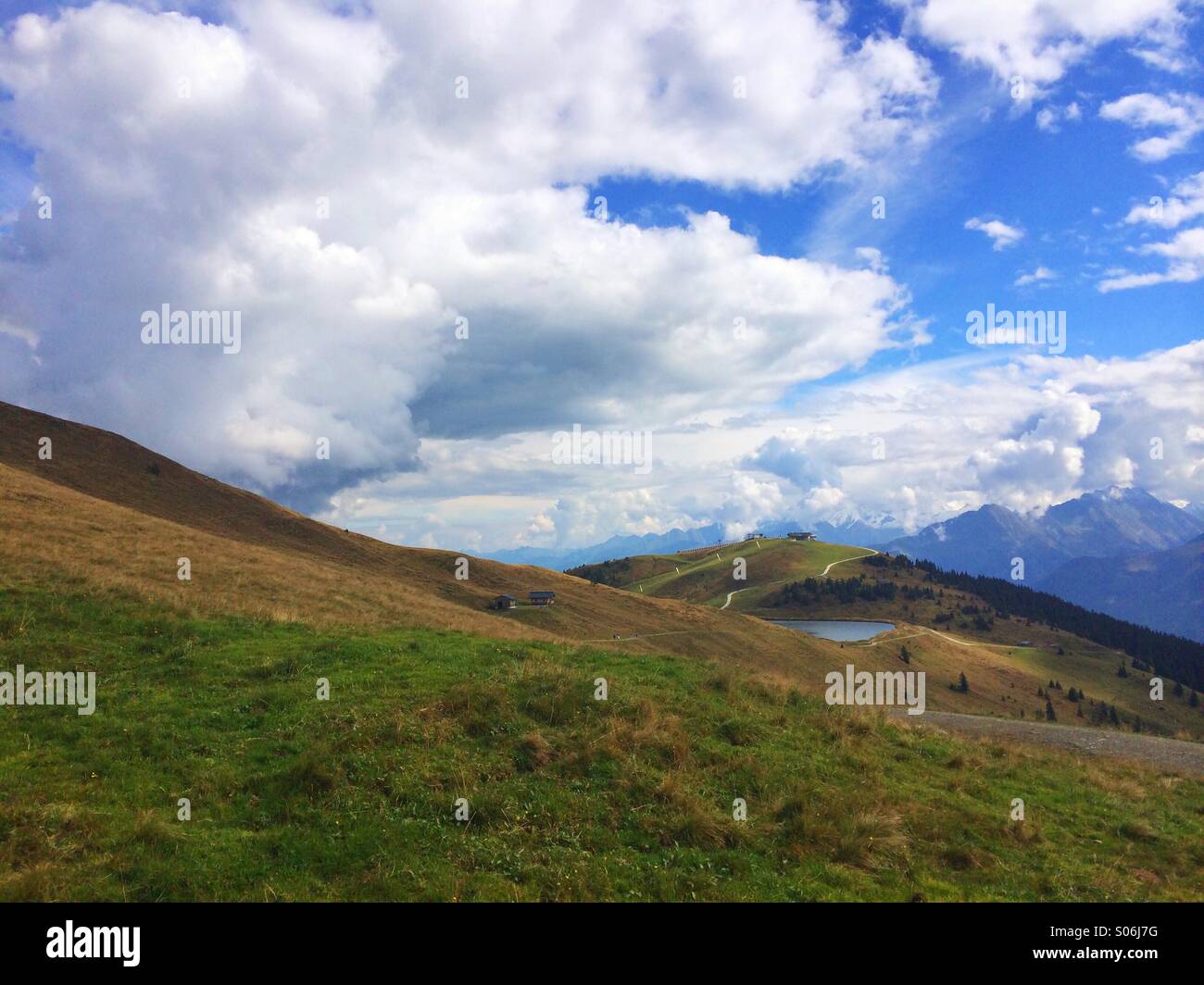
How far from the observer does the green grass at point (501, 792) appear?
1023cm

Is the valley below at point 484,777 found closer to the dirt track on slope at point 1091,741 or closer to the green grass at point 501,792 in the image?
the green grass at point 501,792

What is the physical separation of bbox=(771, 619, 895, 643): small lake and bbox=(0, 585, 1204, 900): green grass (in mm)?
110075

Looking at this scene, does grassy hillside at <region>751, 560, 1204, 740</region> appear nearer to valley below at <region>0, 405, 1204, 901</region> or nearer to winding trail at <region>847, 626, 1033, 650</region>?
winding trail at <region>847, 626, 1033, 650</region>

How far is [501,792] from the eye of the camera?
1275 cm

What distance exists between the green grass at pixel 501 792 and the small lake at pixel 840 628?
4334 inches

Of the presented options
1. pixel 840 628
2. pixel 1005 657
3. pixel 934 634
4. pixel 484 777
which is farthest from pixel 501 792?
pixel 1005 657

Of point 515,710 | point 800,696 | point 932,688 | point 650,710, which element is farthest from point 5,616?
point 932,688

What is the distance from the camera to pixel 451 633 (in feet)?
91.1

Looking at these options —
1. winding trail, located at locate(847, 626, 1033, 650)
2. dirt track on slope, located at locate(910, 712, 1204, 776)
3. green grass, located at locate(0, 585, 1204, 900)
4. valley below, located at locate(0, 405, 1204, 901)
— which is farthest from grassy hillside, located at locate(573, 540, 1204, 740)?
green grass, located at locate(0, 585, 1204, 900)

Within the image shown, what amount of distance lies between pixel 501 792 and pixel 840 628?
14422cm

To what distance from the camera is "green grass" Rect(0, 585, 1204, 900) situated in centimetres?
1023

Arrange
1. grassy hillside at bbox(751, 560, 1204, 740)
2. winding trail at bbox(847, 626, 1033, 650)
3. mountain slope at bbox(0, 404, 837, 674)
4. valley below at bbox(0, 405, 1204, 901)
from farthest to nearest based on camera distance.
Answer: winding trail at bbox(847, 626, 1033, 650)
grassy hillside at bbox(751, 560, 1204, 740)
mountain slope at bbox(0, 404, 837, 674)
valley below at bbox(0, 405, 1204, 901)

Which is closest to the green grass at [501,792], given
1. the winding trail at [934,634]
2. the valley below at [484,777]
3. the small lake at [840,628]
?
the valley below at [484,777]

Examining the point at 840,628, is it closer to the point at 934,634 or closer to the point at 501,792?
the point at 934,634
